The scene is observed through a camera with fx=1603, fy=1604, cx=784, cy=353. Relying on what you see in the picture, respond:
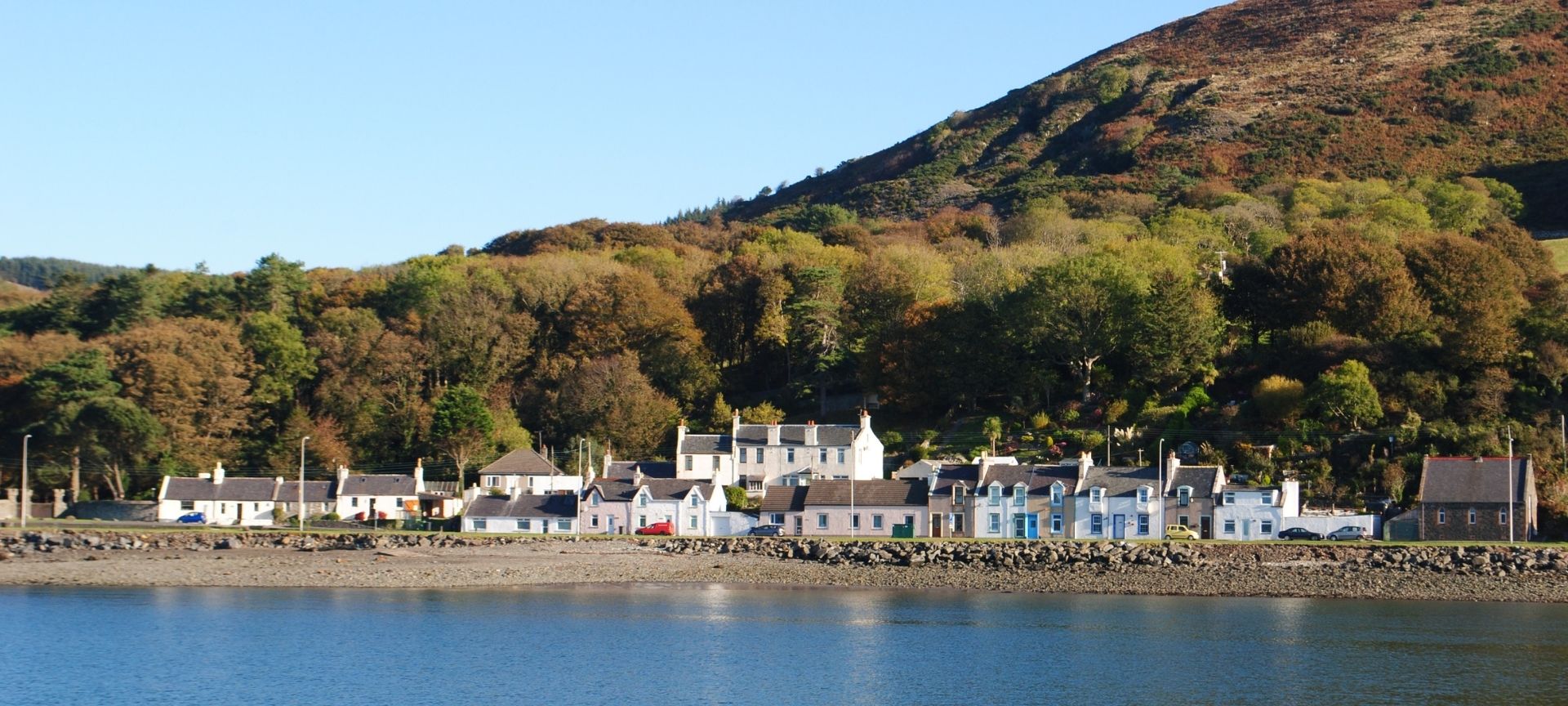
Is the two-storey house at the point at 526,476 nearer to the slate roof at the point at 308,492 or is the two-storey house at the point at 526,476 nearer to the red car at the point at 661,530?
the slate roof at the point at 308,492

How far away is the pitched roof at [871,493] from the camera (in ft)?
197

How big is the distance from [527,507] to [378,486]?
9.78 meters

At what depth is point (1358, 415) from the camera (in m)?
60.2

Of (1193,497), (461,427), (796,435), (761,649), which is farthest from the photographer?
(461,427)

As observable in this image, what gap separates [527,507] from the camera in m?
62.9

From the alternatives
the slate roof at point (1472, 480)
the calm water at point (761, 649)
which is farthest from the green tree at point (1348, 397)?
the calm water at point (761, 649)

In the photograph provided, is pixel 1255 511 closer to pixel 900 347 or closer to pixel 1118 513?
pixel 1118 513

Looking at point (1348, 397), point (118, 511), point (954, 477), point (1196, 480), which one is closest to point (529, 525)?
point (954, 477)

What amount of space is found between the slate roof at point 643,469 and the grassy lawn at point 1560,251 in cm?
4845

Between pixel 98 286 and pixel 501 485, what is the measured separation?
125ft

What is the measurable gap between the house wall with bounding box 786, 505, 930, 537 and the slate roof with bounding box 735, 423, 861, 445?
646 centimetres

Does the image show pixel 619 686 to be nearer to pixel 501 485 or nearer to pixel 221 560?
pixel 221 560

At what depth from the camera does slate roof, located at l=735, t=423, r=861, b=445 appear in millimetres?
66812

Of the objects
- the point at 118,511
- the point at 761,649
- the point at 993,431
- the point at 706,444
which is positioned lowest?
the point at 761,649
